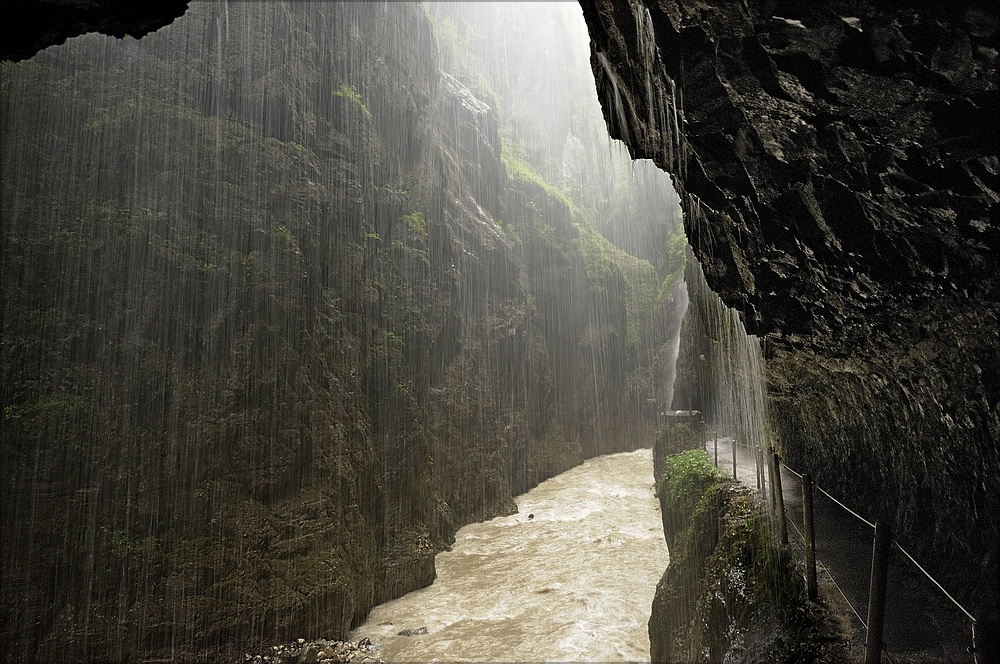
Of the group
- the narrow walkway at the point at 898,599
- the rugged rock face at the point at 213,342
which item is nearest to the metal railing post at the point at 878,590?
the narrow walkway at the point at 898,599

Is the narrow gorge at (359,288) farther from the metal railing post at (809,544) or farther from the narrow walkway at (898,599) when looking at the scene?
the metal railing post at (809,544)

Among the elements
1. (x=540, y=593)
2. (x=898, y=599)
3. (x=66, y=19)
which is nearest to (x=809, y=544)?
(x=898, y=599)

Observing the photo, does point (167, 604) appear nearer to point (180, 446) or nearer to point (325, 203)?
point (180, 446)

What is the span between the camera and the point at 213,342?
33.8ft

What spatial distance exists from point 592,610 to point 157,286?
1161 cm

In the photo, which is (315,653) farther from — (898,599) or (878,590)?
(878,590)

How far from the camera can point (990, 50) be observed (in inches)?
106

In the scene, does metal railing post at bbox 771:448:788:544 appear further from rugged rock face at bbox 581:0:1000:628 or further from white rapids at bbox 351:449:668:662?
white rapids at bbox 351:449:668:662

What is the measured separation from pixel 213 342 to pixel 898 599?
11.3 meters

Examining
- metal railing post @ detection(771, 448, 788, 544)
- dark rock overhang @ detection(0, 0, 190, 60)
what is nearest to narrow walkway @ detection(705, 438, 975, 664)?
metal railing post @ detection(771, 448, 788, 544)

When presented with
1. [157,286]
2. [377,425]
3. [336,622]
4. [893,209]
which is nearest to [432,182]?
[377,425]

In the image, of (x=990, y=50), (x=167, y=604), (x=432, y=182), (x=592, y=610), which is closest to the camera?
(x=990, y=50)

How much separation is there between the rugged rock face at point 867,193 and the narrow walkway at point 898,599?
287mm

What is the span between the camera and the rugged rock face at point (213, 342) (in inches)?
335
